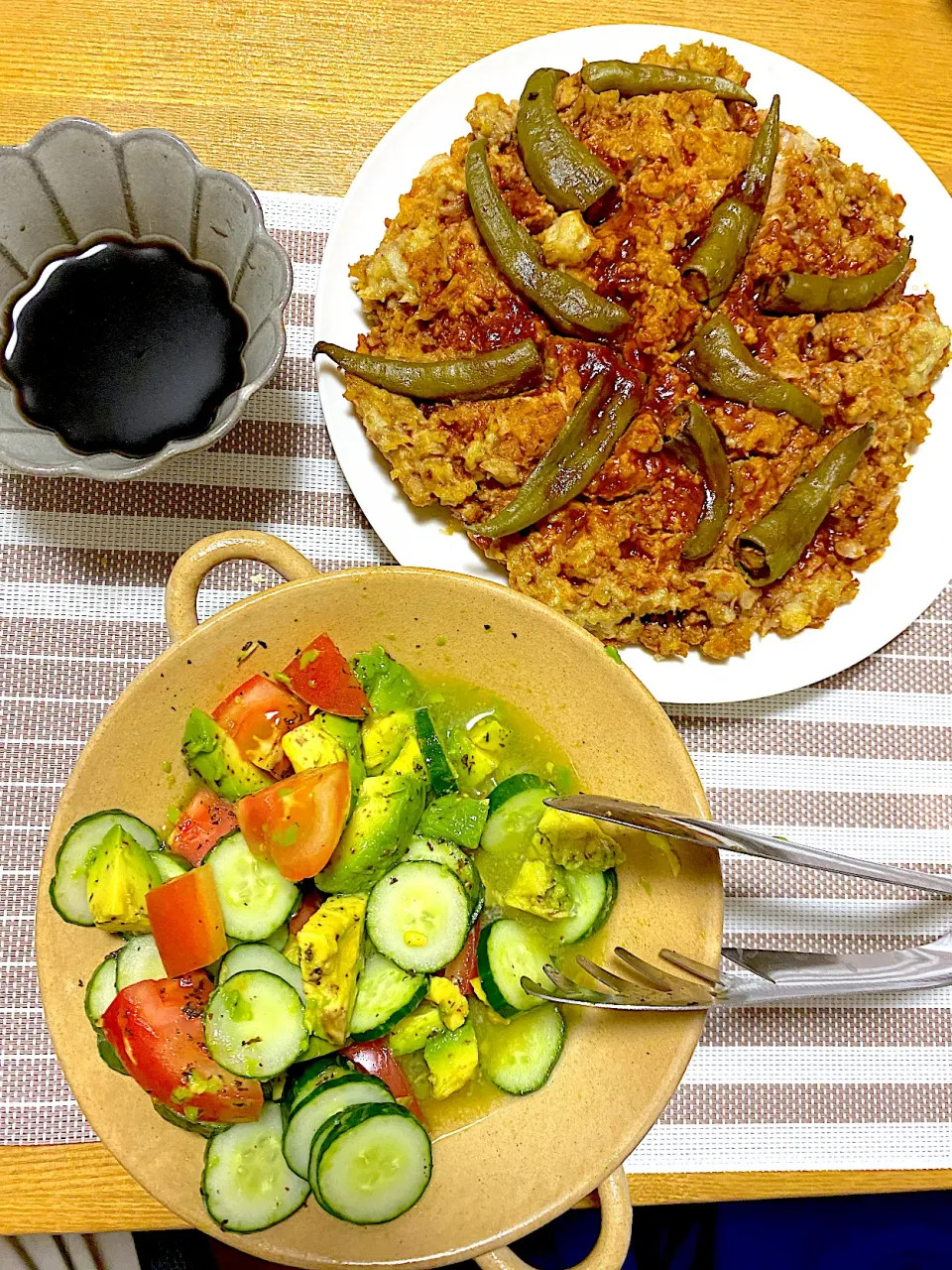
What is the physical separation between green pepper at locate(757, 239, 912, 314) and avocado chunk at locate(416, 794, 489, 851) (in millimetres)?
1192

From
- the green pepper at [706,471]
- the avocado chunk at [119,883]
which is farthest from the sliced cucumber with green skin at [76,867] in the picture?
the green pepper at [706,471]

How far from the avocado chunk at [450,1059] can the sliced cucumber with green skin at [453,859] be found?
223 millimetres

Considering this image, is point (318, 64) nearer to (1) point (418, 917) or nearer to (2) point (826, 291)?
(2) point (826, 291)

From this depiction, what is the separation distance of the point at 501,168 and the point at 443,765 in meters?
1.23

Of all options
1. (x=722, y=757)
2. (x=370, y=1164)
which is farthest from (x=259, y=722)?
(x=722, y=757)

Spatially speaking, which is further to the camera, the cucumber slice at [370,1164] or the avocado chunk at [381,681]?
the avocado chunk at [381,681]

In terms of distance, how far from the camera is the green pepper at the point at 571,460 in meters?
1.93

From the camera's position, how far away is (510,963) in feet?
5.90

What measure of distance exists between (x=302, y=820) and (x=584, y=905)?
57 centimetres

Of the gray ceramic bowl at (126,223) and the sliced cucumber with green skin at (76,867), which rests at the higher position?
the gray ceramic bowl at (126,223)

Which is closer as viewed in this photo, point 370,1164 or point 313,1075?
point 370,1164

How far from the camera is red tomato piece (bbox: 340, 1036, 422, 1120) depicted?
1.81 m

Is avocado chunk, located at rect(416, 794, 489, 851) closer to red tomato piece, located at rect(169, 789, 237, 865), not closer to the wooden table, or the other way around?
red tomato piece, located at rect(169, 789, 237, 865)

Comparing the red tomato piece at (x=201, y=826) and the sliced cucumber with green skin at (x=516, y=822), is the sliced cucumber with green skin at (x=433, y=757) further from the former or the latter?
the red tomato piece at (x=201, y=826)
